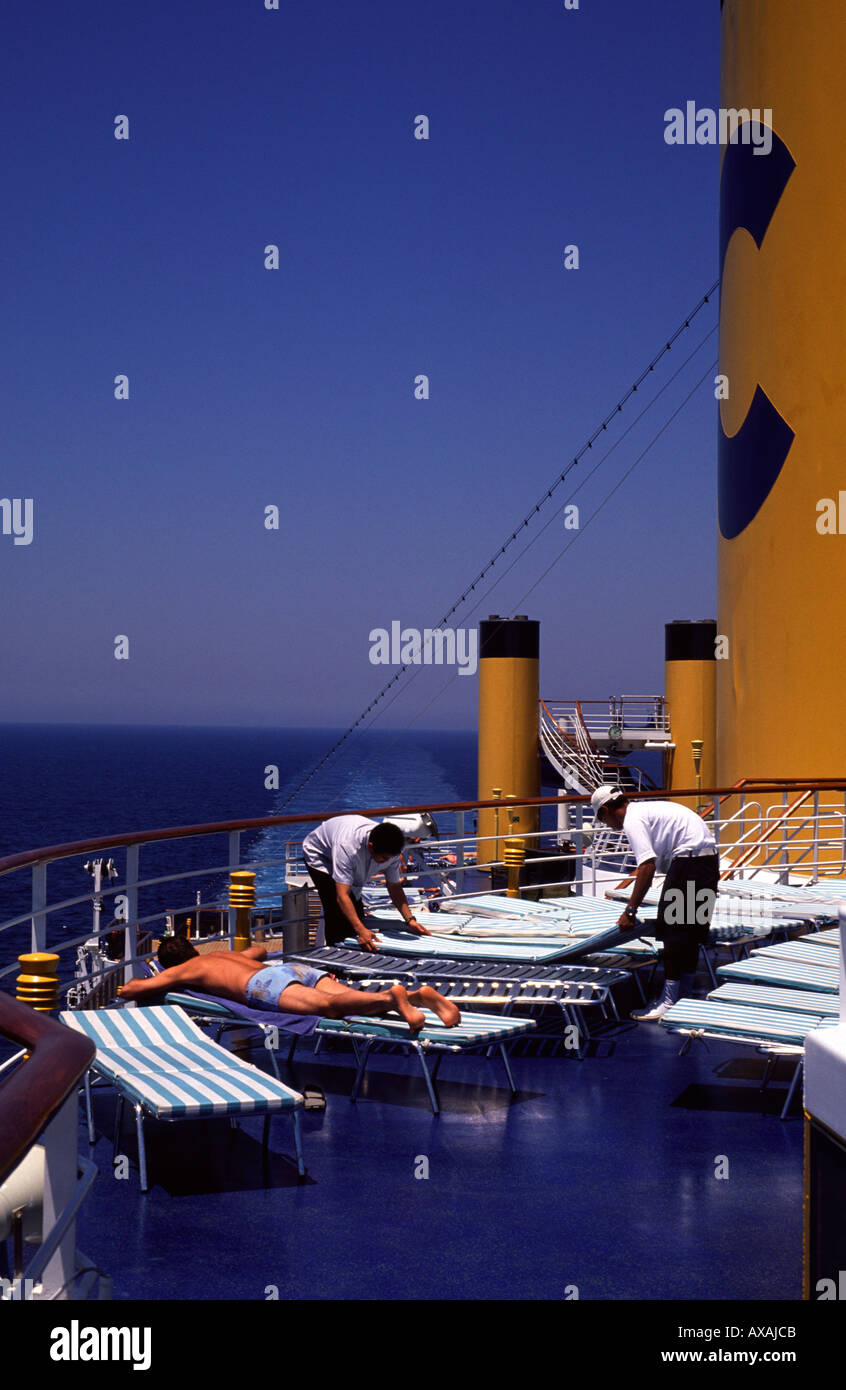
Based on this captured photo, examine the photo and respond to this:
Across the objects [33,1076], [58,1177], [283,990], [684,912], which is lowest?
[283,990]

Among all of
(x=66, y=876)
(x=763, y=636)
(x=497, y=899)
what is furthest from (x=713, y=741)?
(x=66, y=876)

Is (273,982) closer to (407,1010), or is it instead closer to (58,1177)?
(407,1010)

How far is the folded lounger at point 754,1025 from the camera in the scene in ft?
14.6

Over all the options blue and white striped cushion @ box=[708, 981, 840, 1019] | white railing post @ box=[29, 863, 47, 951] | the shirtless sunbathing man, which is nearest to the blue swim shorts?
the shirtless sunbathing man

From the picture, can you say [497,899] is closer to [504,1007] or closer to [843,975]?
[504,1007]

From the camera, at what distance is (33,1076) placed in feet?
4.63

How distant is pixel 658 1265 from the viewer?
325cm

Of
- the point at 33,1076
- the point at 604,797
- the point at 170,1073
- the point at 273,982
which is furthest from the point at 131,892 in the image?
the point at 33,1076

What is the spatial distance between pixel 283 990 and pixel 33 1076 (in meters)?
3.45

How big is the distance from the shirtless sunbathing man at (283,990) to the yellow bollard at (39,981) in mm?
1067

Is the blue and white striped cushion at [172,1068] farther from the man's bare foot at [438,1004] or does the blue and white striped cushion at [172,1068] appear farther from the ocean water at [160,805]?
the ocean water at [160,805]

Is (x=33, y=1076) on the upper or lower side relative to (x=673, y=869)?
upper

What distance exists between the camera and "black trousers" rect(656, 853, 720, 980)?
19.5ft

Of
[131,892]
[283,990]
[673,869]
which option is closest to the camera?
[283,990]
